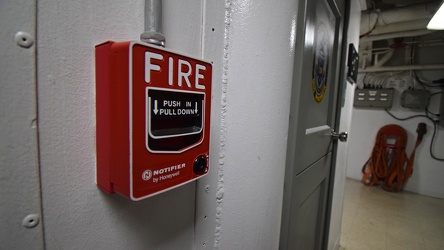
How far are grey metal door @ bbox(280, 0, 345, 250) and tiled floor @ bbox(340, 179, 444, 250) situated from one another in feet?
3.91

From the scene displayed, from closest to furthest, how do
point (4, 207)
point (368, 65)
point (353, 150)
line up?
point (4, 207), point (368, 65), point (353, 150)

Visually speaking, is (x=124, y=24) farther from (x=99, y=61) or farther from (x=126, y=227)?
(x=126, y=227)

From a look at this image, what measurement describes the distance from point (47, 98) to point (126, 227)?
24 cm

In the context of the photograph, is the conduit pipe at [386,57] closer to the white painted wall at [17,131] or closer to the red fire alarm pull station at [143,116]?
the red fire alarm pull station at [143,116]

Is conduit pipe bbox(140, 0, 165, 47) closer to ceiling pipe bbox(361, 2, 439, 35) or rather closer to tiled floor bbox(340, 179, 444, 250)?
tiled floor bbox(340, 179, 444, 250)

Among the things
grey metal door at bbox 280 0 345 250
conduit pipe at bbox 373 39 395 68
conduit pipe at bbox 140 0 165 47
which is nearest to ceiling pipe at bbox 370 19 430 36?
conduit pipe at bbox 373 39 395 68

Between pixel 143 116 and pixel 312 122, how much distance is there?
33.0 inches

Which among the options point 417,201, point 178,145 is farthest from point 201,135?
point 417,201

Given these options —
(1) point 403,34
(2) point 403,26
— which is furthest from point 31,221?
(1) point 403,34

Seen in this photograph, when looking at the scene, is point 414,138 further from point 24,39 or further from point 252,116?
point 24,39

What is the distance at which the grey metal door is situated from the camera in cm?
67

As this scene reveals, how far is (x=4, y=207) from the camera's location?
0.24 metres

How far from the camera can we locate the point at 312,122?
0.93 meters

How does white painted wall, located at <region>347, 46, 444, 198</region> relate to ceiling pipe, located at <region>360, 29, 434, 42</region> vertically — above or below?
below
